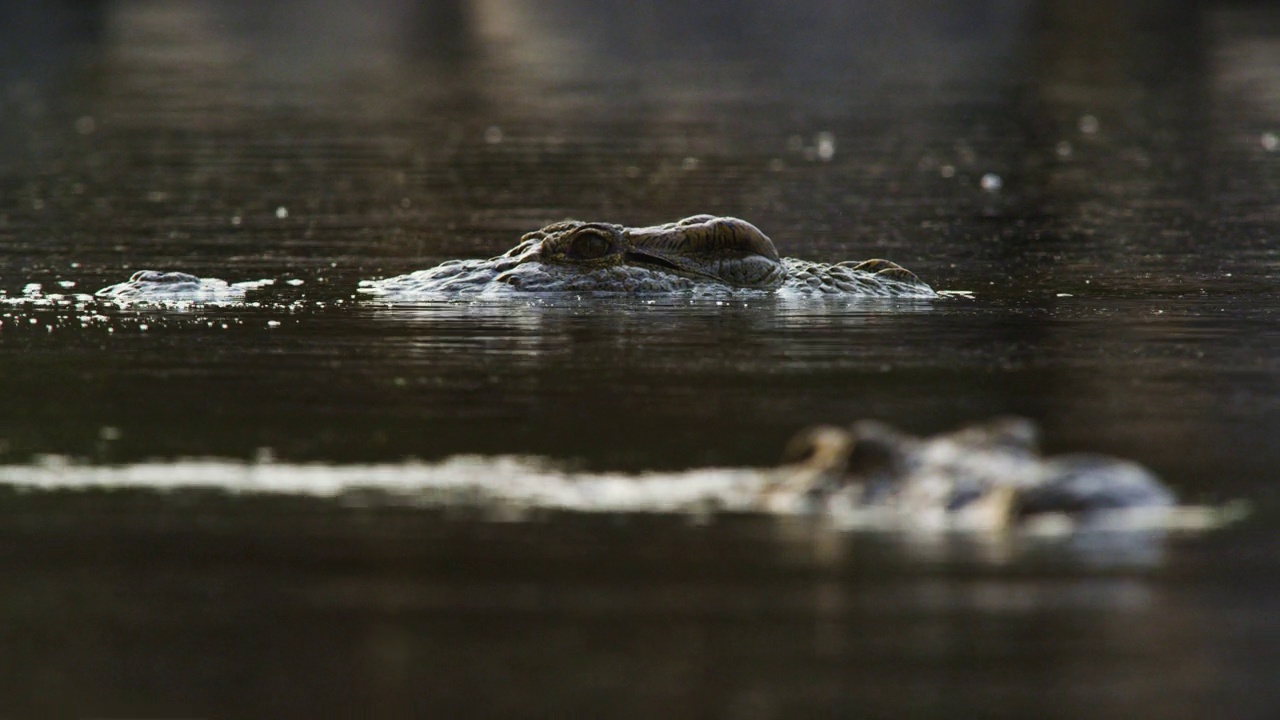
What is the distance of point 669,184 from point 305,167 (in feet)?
16.7

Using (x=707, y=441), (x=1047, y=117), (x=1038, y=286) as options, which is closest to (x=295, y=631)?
(x=707, y=441)

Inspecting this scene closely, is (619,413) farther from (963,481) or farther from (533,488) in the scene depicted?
(963,481)

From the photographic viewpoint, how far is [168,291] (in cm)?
1545

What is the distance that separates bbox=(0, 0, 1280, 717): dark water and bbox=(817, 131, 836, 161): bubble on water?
335 millimetres

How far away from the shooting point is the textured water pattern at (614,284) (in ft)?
51.8

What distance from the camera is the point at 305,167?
2878 cm

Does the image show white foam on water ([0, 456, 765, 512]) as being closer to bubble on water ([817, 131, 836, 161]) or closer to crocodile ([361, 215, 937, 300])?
crocodile ([361, 215, 937, 300])

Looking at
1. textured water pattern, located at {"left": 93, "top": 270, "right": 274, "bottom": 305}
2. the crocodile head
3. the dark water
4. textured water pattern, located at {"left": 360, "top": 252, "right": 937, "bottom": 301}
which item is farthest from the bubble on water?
textured water pattern, located at {"left": 93, "top": 270, "right": 274, "bottom": 305}

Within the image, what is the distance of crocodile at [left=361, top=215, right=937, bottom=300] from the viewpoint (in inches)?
624

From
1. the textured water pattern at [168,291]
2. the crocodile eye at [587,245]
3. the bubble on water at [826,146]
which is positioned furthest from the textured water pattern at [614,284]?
the bubble on water at [826,146]

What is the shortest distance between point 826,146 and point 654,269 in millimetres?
16752

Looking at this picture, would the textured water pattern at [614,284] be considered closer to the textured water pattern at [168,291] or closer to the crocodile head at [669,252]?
the crocodile head at [669,252]

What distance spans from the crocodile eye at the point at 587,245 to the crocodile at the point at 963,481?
7.64 m

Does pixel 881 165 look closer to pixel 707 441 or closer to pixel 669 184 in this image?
pixel 669 184
